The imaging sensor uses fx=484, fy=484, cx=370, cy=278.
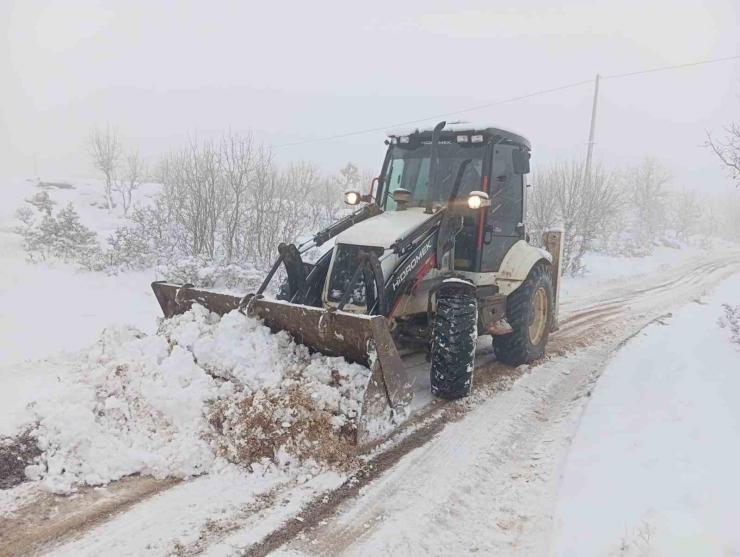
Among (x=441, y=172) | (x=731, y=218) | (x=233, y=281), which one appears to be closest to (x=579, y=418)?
(x=441, y=172)

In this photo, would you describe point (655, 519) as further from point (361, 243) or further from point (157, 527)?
point (361, 243)

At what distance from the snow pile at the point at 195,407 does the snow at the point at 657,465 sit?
1.62 metres

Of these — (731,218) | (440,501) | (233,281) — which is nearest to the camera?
(440,501)

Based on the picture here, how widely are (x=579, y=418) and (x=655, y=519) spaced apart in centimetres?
178

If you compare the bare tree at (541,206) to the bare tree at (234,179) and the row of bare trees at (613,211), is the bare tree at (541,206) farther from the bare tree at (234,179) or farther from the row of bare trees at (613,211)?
the bare tree at (234,179)

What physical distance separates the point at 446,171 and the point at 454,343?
83.7 inches

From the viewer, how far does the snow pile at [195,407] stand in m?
3.13

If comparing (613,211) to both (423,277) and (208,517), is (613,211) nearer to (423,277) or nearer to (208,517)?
(423,277)

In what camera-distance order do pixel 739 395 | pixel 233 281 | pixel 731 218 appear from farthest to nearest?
pixel 731 218 → pixel 233 281 → pixel 739 395

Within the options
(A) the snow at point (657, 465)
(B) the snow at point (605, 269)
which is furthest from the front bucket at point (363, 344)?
(B) the snow at point (605, 269)

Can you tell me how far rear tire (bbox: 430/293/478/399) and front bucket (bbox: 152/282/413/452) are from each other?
0.63m

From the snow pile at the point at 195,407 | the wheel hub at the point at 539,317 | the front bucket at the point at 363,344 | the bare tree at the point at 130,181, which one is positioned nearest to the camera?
the snow pile at the point at 195,407

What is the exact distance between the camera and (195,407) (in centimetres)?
353

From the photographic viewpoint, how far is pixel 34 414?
344 cm
